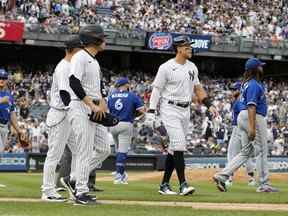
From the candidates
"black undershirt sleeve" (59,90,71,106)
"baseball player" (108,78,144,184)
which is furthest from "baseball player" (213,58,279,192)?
"baseball player" (108,78,144,184)

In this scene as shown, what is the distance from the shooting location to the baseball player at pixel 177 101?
10.6m

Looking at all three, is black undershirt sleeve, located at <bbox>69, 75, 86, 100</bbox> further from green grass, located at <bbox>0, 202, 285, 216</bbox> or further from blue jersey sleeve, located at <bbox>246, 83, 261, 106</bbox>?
blue jersey sleeve, located at <bbox>246, 83, 261, 106</bbox>

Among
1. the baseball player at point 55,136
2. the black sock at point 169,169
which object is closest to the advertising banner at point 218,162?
the black sock at point 169,169

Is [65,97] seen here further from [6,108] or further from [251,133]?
[6,108]

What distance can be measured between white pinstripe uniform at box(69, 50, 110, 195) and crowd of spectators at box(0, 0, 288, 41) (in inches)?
1086

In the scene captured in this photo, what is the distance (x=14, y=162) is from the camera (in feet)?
77.0

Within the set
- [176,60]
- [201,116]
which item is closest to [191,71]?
[176,60]

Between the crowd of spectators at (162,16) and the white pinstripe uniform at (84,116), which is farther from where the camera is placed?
the crowd of spectators at (162,16)

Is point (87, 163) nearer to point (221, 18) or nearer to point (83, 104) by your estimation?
point (83, 104)

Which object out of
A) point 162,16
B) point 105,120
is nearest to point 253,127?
point 105,120

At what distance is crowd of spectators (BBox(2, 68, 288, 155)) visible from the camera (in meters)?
26.1

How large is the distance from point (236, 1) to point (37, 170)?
2467 centimetres

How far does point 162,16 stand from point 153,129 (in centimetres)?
1769

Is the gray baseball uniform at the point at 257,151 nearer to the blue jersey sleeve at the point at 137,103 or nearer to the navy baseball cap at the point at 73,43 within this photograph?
the navy baseball cap at the point at 73,43
